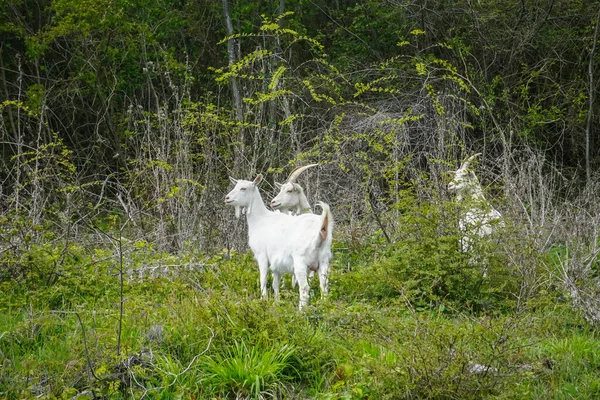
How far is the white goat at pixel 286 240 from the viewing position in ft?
26.6

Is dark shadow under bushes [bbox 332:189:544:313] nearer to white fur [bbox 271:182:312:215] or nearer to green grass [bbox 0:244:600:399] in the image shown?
green grass [bbox 0:244:600:399]

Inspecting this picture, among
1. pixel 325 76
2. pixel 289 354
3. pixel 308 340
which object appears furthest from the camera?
pixel 325 76

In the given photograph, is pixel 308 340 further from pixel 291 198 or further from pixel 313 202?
pixel 313 202

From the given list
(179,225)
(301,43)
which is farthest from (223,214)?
(301,43)

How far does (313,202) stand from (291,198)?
135cm

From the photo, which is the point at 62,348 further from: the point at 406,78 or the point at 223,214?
the point at 406,78

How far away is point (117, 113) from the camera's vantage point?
16.8 m

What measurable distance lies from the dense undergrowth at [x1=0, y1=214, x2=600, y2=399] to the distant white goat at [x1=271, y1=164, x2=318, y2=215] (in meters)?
1.93

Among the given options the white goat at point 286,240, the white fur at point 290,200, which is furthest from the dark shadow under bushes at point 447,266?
the white fur at point 290,200

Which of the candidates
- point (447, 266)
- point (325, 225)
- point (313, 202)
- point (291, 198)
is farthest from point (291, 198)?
point (447, 266)

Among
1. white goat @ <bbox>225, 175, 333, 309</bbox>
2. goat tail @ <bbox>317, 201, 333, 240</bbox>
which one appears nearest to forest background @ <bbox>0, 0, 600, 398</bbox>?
white goat @ <bbox>225, 175, 333, 309</bbox>

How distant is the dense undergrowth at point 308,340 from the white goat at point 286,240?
0.38 m

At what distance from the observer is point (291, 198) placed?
396 inches

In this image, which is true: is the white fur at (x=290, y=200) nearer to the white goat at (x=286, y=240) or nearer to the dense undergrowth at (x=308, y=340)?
the white goat at (x=286, y=240)
